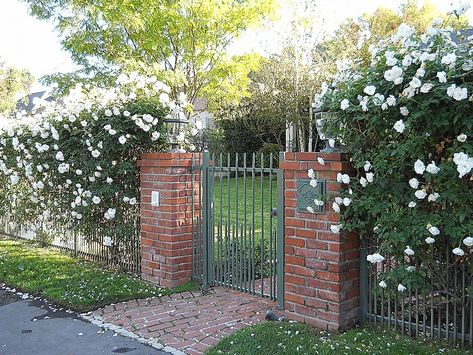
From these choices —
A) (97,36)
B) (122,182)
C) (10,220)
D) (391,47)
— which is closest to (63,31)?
(97,36)

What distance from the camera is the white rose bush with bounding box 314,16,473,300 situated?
3.20 meters

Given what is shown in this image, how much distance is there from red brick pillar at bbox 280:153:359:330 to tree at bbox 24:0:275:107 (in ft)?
26.4

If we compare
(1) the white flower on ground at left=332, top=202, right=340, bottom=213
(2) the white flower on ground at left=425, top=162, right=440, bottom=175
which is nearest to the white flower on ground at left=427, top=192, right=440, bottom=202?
(2) the white flower on ground at left=425, top=162, right=440, bottom=175

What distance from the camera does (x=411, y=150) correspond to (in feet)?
11.0

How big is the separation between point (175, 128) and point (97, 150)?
0.97 m

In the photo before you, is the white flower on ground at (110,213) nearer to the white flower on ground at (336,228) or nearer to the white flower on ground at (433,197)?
the white flower on ground at (336,228)

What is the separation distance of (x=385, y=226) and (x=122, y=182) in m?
3.81

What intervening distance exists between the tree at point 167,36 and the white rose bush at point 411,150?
8.56 m

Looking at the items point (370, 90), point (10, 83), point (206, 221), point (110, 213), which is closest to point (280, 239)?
point (206, 221)

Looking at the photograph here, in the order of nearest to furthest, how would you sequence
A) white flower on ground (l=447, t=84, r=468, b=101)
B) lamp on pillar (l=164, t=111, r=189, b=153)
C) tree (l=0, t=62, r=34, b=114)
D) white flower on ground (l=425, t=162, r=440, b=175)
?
white flower on ground (l=447, t=84, r=468, b=101) → white flower on ground (l=425, t=162, r=440, b=175) → lamp on pillar (l=164, t=111, r=189, b=153) → tree (l=0, t=62, r=34, b=114)

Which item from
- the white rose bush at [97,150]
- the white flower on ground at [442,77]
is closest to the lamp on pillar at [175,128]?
the white rose bush at [97,150]

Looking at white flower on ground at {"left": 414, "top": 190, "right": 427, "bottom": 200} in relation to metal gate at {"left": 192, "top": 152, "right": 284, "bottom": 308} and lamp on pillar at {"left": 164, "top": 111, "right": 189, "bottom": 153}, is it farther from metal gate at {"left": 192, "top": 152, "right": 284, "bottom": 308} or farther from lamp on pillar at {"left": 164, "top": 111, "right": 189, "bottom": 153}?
lamp on pillar at {"left": 164, "top": 111, "right": 189, "bottom": 153}

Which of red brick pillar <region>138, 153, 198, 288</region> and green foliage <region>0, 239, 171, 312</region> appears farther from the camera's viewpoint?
red brick pillar <region>138, 153, 198, 288</region>

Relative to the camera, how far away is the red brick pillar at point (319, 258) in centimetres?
405
